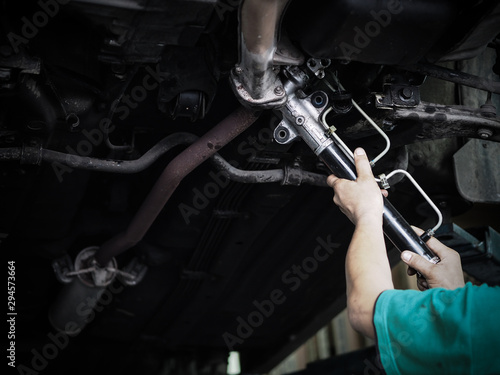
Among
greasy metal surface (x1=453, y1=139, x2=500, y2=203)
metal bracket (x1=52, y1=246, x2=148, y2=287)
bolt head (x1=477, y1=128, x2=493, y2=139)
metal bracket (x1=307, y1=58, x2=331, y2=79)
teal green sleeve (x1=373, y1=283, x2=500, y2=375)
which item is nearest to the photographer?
teal green sleeve (x1=373, y1=283, x2=500, y2=375)

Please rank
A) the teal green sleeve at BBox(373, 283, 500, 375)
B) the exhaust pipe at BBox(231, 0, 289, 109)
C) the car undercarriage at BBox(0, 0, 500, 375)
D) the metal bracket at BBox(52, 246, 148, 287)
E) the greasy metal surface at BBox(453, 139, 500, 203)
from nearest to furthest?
the teal green sleeve at BBox(373, 283, 500, 375) → the exhaust pipe at BBox(231, 0, 289, 109) → the car undercarriage at BBox(0, 0, 500, 375) → the greasy metal surface at BBox(453, 139, 500, 203) → the metal bracket at BBox(52, 246, 148, 287)

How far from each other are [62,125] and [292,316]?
1557 millimetres

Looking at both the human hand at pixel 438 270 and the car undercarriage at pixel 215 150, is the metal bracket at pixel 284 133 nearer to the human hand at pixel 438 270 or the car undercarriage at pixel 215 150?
the car undercarriage at pixel 215 150

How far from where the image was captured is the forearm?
117 cm

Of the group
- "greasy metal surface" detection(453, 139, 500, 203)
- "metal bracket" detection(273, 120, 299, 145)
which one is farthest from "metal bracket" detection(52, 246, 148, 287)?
"greasy metal surface" detection(453, 139, 500, 203)

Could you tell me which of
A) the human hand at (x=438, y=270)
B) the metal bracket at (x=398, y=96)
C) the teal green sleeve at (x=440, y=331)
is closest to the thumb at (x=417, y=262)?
the human hand at (x=438, y=270)

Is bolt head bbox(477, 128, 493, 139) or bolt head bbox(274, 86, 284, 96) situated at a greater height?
bolt head bbox(274, 86, 284, 96)

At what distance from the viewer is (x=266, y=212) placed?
2096 millimetres

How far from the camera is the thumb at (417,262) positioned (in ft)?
4.60

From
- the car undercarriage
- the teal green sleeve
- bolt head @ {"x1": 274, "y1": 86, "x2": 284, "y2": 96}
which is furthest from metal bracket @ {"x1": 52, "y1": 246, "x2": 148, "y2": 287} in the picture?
the teal green sleeve

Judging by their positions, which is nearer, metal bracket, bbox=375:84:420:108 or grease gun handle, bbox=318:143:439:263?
grease gun handle, bbox=318:143:439:263

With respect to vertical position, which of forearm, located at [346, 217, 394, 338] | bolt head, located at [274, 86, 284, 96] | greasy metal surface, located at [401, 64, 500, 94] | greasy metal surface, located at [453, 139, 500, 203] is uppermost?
bolt head, located at [274, 86, 284, 96]

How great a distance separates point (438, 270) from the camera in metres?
1.40

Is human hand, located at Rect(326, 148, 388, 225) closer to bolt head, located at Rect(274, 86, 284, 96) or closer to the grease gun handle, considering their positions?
the grease gun handle
